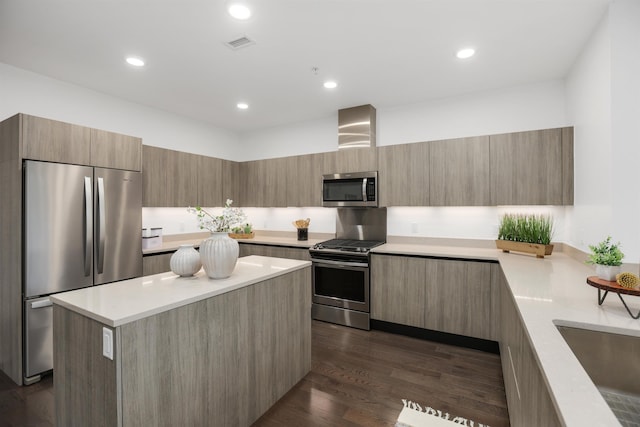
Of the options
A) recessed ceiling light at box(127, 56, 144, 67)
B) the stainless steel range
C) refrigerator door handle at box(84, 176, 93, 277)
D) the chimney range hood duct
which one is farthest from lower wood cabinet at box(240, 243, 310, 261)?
recessed ceiling light at box(127, 56, 144, 67)

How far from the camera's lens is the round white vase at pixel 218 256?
182cm

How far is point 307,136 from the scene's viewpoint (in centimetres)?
461

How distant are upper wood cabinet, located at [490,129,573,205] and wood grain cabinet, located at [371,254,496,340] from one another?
835 millimetres

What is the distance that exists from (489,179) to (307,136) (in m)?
2.65

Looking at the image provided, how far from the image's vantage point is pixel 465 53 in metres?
2.54

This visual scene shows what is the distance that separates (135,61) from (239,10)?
135 cm

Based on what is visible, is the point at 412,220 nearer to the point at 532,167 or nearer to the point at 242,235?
the point at 532,167

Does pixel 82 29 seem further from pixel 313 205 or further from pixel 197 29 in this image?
pixel 313 205

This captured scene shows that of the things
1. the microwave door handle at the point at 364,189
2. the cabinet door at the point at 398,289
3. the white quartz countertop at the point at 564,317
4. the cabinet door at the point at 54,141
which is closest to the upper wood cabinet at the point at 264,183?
the microwave door handle at the point at 364,189

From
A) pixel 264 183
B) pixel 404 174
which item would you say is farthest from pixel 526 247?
pixel 264 183

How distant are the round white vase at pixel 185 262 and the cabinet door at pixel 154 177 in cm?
207

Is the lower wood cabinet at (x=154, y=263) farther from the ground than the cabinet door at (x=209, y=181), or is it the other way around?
the cabinet door at (x=209, y=181)

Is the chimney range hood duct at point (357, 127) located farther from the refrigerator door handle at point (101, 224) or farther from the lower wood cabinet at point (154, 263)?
the refrigerator door handle at point (101, 224)

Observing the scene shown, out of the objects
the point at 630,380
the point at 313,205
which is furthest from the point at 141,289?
the point at 313,205
